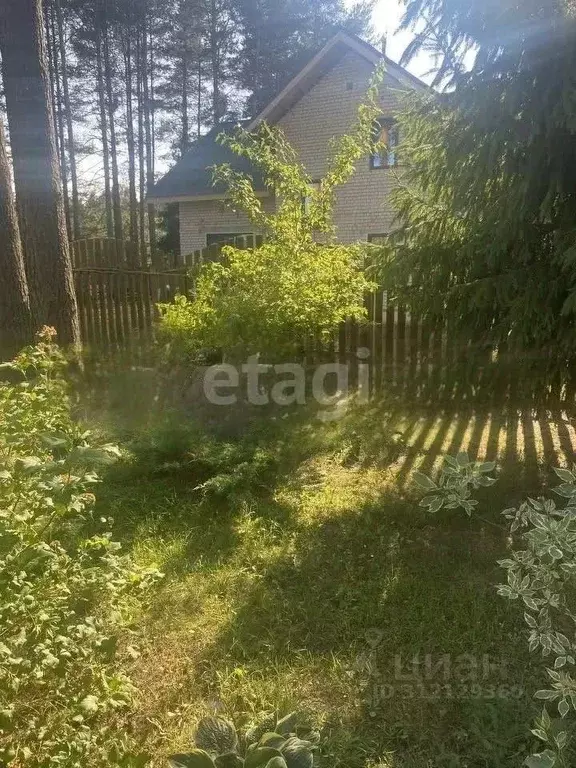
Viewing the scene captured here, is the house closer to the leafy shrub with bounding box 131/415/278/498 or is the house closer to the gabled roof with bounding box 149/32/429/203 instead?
the gabled roof with bounding box 149/32/429/203

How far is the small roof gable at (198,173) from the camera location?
55.0 feet

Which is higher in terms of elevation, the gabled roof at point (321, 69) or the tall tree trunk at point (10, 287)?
the gabled roof at point (321, 69)

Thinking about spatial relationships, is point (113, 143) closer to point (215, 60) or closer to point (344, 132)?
point (215, 60)

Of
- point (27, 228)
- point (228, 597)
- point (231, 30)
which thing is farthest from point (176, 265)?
point (231, 30)

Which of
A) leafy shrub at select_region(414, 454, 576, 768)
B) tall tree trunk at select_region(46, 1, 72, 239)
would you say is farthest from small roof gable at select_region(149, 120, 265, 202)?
leafy shrub at select_region(414, 454, 576, 768)

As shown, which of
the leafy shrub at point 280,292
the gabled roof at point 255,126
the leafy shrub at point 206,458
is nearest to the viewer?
the leafy shrub at point 206,458

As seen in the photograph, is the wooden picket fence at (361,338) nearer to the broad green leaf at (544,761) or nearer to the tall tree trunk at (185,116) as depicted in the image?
the broad green leaf at (544,761)

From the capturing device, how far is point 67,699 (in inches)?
90.6

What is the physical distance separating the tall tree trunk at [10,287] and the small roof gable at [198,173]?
9.59m

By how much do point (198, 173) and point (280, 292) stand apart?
46.6 feet

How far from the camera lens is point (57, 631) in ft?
7.98

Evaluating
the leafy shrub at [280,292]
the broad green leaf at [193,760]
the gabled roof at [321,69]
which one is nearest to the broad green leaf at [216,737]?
the broad green leaf at [193,760]

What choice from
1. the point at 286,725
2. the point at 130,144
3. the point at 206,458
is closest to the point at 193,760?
the point at 286,725

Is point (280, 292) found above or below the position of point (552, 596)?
above
